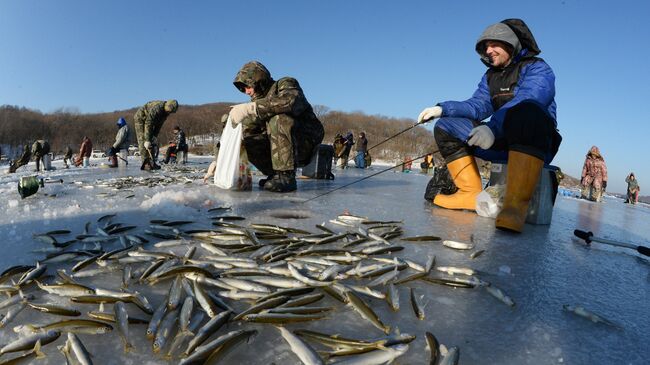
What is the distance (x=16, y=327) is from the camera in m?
1.34

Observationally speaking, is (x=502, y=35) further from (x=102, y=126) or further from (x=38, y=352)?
(x=102, y=126)

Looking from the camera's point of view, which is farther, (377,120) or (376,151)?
(377,120)

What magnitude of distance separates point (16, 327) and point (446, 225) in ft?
11.0

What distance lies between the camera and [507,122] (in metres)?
3.61

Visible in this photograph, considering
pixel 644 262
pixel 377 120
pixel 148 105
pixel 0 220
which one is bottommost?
pixel 0 220

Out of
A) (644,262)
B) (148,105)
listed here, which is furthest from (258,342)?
(148,105)

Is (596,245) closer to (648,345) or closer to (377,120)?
(648,345)

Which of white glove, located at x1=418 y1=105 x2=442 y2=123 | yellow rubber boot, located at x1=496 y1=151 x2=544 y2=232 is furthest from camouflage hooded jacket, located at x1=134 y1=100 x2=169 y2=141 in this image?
yellow rubber boot, located at x1=496 y1=151 x2=544 y2=232

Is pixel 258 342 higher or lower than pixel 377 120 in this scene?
lower

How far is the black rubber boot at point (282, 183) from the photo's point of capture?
5.77 metres

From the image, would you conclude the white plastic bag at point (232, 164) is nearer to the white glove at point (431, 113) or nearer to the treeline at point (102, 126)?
the white glove at point (431, 113)

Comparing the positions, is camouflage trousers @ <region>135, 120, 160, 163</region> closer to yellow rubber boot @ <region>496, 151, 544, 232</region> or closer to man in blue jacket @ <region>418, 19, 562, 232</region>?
man in blue jacket @ <region>418, 19, 562, 232</region>

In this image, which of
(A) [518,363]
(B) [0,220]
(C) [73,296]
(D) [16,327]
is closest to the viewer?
(A) [518,363]

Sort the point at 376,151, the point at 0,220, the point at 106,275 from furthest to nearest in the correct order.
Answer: the point at 376,151 < the point at 0,220 < the point at 106,275
